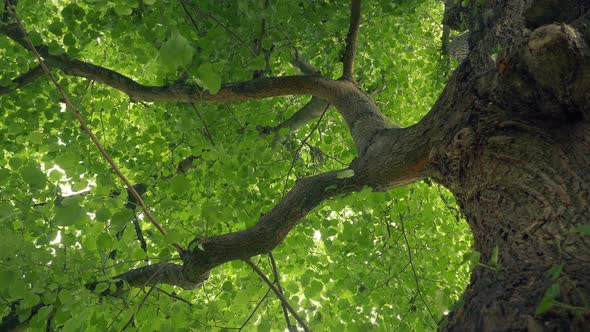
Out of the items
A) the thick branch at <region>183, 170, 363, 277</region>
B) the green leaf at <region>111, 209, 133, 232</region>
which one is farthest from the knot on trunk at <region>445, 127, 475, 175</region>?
the green leaf at <region>111, 209, 133, 232</region>

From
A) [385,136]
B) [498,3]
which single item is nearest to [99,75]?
[385,136]

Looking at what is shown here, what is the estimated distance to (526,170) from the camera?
6.04ft

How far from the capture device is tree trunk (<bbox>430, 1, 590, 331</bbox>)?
1.33 m

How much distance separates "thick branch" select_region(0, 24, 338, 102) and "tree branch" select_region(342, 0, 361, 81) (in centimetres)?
30

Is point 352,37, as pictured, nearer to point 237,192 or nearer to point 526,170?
point 237,192

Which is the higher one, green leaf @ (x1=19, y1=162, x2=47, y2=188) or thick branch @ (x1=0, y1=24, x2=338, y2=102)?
thick branch @ (x1=0, y1=24, x2=338, y2=102)

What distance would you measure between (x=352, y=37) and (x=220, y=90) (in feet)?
3.86

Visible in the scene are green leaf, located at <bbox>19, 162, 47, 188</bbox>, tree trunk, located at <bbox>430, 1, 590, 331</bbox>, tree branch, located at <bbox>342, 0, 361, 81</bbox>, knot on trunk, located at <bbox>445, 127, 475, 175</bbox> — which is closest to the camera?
tree trunk, located at <bbox>430, 1, 590, 331</bbox>

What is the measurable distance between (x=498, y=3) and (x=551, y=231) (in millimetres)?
1643

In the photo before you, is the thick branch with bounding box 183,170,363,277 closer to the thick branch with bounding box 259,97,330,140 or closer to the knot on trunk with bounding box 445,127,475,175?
the knot on trunk with bounding box 445,127,475,175

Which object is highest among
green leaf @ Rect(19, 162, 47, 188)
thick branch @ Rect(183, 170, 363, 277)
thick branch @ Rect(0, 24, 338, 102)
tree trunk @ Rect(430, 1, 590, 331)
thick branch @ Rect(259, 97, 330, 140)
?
thick branch @ Rect(259, 97, 330, 140)

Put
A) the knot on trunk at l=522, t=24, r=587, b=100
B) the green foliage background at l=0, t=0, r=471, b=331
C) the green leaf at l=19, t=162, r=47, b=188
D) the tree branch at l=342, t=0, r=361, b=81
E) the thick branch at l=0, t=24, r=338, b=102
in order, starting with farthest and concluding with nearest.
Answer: the thick branch at l=0, t=24, r=338, b=102 < the tree branch at l=342, t=0, r=361, b=81 < the green foliage background at l=0, t=0, r=471, b=331 < the green leaf at l=19, t=162, r=47, b=188 < the knot on trunk at l=522, t=24, r=587, b=100

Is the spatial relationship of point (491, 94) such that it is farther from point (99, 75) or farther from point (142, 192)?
point (142, 192)

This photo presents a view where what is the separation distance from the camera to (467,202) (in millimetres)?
2090
